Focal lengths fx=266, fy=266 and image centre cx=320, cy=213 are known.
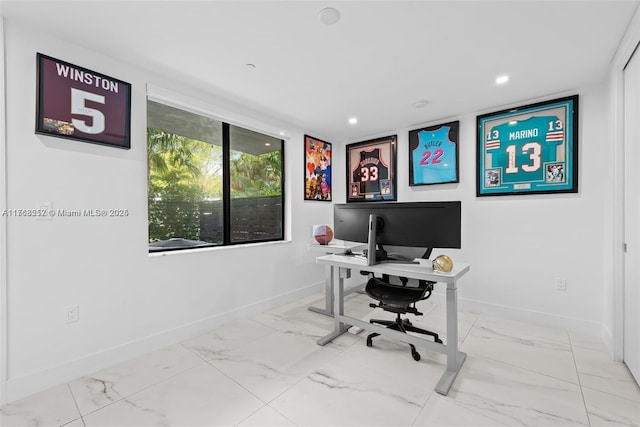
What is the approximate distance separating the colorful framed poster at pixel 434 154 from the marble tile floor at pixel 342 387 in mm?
1941

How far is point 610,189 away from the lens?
2.39 meters

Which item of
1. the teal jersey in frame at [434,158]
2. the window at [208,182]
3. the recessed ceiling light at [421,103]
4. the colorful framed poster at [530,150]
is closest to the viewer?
the window at [208,182]

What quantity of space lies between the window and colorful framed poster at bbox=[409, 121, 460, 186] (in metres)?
1.89

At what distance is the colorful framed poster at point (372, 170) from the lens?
3.98 meters

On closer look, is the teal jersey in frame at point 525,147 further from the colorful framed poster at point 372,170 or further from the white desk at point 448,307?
the white desk at point 448,307

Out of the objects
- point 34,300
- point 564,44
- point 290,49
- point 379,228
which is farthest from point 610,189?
point 34,300

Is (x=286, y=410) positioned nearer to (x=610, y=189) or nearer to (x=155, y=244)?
(x=155, y=244)

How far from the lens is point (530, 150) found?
9.59ft

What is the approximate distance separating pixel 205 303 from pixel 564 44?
380 cm

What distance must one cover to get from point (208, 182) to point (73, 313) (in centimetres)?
159

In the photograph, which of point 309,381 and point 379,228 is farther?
point 379,228

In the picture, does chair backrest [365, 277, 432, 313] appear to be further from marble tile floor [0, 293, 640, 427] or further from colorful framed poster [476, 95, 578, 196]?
colorful framed poster [476, 95, 578, 196]

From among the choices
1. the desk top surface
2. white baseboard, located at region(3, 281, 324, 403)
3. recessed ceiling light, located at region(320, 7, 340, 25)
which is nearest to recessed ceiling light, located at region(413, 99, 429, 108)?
recessed ceiling light, located at region(320, 7, 340, 25)

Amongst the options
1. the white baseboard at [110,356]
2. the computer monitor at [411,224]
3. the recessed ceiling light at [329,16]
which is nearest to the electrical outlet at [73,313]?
the white baseboard at [110,356]
